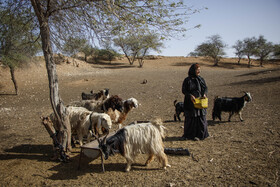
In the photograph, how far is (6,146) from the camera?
235 inches

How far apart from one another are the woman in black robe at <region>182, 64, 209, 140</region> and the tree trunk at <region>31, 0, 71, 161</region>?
139 inches

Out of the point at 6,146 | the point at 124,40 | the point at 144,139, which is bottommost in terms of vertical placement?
the point at 6,146

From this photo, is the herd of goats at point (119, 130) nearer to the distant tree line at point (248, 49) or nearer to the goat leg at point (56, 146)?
the goat leg at point (56, 146)

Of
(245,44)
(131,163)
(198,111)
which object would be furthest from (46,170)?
(245,44)

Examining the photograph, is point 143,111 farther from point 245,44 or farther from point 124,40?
point 245,44

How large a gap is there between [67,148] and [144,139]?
2303 mm

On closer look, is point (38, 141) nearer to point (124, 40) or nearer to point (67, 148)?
point (67, 148)

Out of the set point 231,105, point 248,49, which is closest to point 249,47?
point 248,49

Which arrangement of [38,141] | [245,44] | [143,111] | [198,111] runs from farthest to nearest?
1. [245,44]
2. [143,111]
3. [38,141]
4. [198,111]

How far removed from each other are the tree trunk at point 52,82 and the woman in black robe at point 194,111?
11.6 ft

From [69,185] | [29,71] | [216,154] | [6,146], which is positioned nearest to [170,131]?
[216,154]

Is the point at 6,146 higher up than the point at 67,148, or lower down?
lower down

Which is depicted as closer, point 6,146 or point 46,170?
point 46,170

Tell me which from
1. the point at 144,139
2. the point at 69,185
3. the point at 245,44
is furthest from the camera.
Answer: the point at 245,44
